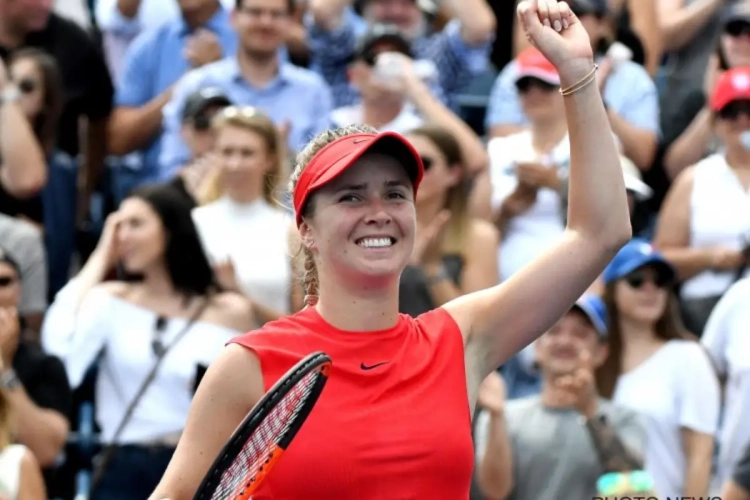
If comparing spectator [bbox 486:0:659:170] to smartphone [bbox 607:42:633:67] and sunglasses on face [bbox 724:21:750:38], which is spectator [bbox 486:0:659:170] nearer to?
smartphone [bbox 607:42:633:67]

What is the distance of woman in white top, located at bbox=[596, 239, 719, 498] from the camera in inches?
244

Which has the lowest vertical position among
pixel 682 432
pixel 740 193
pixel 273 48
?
pixel 682 432

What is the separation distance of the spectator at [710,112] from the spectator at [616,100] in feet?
0.42

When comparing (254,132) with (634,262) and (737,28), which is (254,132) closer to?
(634,262)

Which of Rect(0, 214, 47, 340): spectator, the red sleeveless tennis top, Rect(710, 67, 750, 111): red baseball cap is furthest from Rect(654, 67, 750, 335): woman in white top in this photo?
the red sleeveless tennis top

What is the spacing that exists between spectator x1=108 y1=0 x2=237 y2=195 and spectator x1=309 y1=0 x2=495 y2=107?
22.3 inches

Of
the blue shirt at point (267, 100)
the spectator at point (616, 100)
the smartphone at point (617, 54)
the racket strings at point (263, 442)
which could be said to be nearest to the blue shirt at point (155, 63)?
the blue shirt at point (267, 100)

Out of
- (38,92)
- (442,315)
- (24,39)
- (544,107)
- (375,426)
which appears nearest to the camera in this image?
(375,426)

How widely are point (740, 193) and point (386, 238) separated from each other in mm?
4079

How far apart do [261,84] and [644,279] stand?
2.51 meters

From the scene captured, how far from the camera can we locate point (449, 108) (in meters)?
8.56

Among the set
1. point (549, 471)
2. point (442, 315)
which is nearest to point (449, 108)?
point (549, 471)

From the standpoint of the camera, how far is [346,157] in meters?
3.24

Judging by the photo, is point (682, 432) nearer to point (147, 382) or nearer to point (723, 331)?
point (723, 331)
